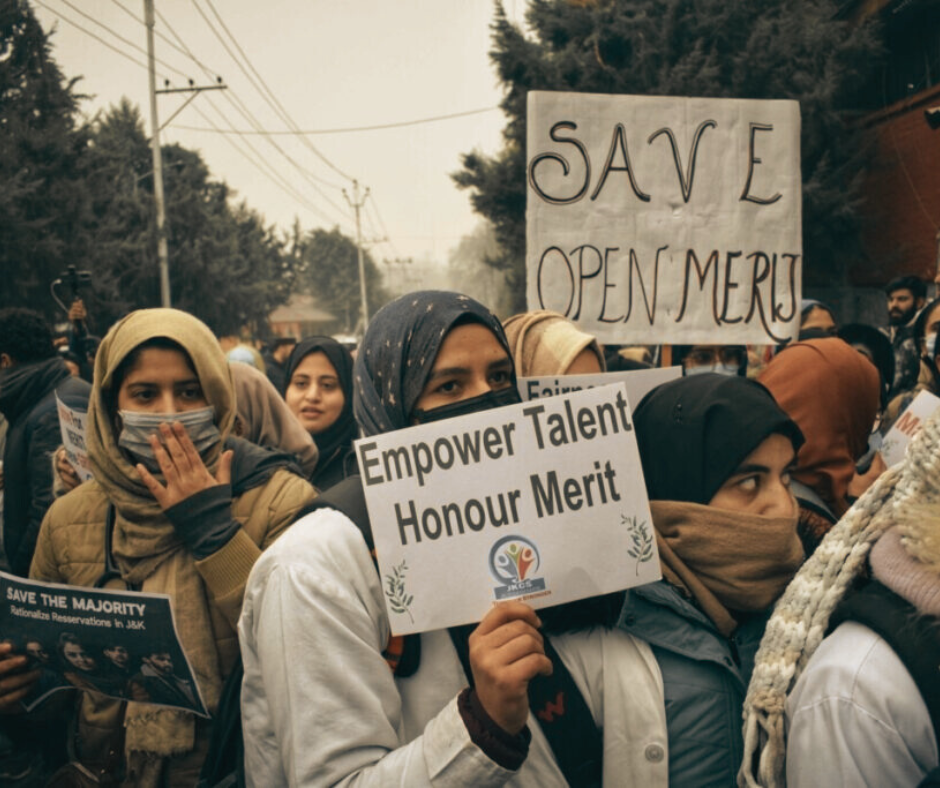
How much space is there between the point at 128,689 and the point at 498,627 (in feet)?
3.99

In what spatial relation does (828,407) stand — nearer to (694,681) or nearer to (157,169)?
(694,681)

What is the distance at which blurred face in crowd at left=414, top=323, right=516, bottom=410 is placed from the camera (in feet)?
5.97

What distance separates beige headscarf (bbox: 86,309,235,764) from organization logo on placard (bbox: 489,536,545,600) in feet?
3.55

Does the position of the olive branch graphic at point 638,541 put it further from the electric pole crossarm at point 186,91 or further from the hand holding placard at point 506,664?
the electric pole crossarm at point 186,91

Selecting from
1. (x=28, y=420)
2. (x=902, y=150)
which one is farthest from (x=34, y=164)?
(x=28, y=420)

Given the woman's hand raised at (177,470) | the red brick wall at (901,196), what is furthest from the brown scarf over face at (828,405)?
the red brick wall at (901,196)

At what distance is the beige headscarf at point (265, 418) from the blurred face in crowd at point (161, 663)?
5.19ft

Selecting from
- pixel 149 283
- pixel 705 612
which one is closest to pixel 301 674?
pixel 705 612

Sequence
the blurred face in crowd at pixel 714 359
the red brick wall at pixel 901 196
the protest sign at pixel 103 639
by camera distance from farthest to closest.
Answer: the red brick wall at pixel 901 196, the blurred face in crowd at pixel 714 359, the protest sign at pixel 103 639

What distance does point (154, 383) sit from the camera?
2.59m

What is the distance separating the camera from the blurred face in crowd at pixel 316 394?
424 centimetres

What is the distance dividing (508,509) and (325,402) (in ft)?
9.20

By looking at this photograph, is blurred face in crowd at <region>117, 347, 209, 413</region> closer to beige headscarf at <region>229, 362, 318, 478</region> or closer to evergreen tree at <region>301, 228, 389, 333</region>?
beige headscarf at <region>229, 362, 318, 478</region>

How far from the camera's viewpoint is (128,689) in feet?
7.29
